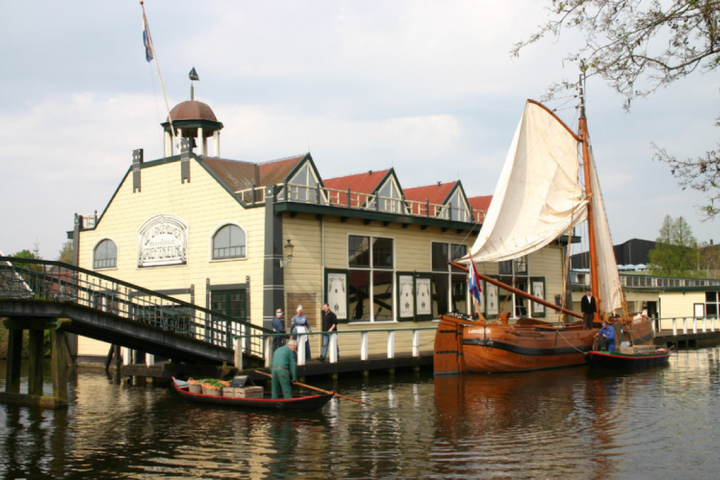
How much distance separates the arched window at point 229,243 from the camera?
82.2ft

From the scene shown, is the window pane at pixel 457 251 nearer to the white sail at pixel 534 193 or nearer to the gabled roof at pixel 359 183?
the white sail at pixel 534 193

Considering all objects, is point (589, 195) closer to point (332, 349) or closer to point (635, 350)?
point (635, 350)

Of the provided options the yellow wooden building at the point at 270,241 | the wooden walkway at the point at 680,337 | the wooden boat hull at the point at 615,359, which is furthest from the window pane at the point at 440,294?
the wooden walkway at the point at 680,337

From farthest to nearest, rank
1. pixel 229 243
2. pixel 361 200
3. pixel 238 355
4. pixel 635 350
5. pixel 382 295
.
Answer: pixel 361 200, pixel 382 295, pixel 635 350, pixel 229 243, pixel 238 355

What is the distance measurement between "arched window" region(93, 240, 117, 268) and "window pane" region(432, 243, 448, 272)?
13037 millimetres

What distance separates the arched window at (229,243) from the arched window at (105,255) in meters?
6.28

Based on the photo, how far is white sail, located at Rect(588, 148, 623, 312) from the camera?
1153 inches

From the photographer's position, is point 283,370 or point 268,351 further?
point 268,351

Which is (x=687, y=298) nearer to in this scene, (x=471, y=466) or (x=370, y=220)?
(x=370, y=220)

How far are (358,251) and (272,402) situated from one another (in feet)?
37.8

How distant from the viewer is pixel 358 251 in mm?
26812

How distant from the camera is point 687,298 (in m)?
50.7

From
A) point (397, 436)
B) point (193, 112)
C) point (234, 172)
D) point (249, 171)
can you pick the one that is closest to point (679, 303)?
point (249, 171)

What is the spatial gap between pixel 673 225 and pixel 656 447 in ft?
226
